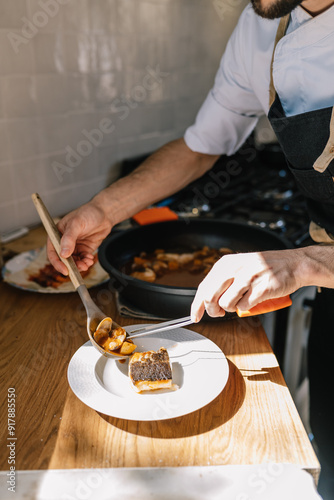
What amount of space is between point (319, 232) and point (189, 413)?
74cm

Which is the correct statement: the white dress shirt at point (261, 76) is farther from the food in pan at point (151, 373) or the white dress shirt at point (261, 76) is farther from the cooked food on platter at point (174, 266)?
the food in pan at point (151, 373)

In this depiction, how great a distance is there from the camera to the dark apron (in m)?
1.11

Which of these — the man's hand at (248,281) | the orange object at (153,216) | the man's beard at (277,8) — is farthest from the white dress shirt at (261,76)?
the man's hand at (248,281)

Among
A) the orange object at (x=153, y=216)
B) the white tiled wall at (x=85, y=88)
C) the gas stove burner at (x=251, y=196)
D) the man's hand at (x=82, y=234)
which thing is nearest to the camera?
the man's hand at (x=82, y=234)

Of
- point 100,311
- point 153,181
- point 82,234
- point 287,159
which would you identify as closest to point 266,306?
point 100,311

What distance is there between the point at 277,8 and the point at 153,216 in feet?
2.70

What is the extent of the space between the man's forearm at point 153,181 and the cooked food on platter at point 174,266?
6.2 inches

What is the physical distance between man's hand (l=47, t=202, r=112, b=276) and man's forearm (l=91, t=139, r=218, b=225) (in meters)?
0.04

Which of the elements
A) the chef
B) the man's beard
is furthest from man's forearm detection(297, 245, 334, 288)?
the man's beard

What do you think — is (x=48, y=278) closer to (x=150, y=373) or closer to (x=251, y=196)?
(x=150, y=373)

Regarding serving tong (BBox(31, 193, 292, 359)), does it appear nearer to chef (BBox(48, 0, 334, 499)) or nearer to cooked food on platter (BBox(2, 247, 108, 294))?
chef (BBox(48, 0, 334, 499))

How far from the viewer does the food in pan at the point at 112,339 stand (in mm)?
979

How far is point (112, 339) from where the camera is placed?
3.26ft

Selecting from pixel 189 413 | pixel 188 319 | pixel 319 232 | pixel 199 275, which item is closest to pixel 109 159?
pixel 199 275
